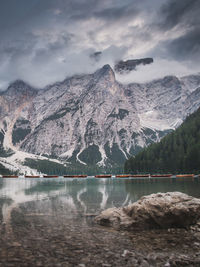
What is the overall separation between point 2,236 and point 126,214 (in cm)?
1088

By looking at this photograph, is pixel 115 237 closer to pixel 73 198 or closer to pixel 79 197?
pixel 73 198

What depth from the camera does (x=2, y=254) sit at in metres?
13.3

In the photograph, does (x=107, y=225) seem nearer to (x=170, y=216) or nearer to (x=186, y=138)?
(x=170, y=216)

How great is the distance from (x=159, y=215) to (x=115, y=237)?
17.2ft

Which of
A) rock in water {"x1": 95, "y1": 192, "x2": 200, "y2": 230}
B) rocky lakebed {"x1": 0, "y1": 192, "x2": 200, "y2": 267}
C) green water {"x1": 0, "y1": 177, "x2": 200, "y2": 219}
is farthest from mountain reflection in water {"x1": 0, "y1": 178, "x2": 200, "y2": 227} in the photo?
rock in water {"x1": 95, "y1": 192, "x2": 200, "y2": 230}

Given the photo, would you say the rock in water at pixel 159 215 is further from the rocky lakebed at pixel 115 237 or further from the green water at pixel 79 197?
the green water at pixel 79 197

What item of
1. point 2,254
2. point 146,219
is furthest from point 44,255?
point 146,219

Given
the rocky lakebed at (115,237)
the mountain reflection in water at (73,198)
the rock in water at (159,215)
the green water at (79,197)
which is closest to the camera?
the rocky lakebed at (115,237)

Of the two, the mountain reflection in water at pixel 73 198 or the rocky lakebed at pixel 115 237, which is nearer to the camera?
the rocky lakebed at pixel 115 237

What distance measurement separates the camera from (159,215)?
21.2m

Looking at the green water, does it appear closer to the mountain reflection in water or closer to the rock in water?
the mountain reflection in water

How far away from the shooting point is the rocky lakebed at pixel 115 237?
12.8 metres

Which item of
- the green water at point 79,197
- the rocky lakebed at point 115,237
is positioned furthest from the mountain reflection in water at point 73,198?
the rocky lakebed at point 115,237

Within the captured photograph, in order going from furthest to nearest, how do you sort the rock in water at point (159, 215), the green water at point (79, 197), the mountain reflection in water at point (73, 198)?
1. the green water at point (79, 197)
2. the mountain reflection in water at point (73, 198)
3. the rock in water at point (159, 215)
